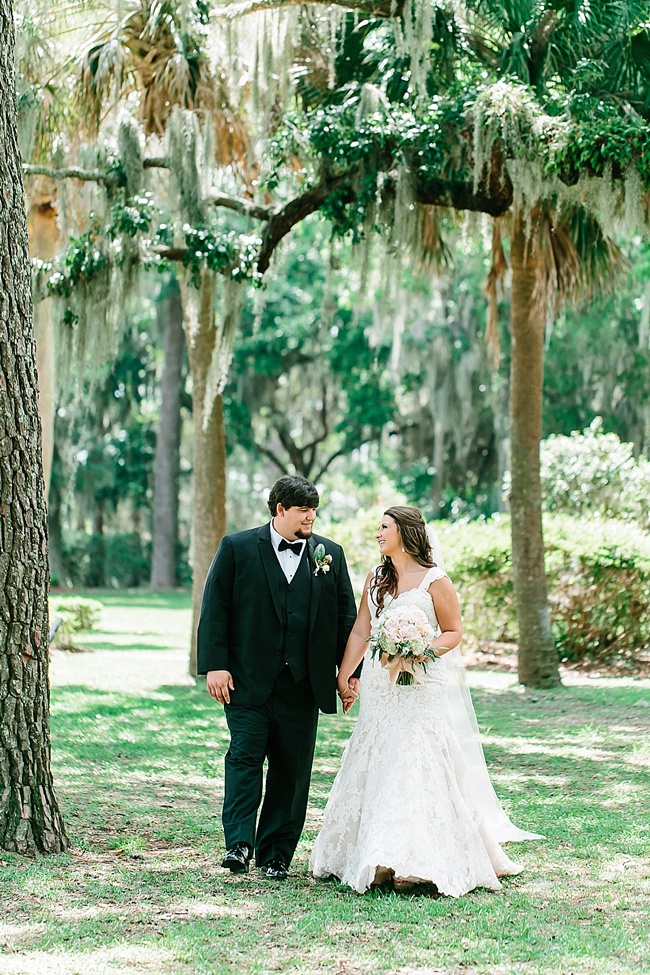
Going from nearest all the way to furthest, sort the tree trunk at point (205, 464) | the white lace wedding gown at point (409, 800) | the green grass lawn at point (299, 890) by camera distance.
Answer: the green grass lawn at point (299, 890), the white lace wedding gown at point (409, 800), the tree trunk at point (205, 464)

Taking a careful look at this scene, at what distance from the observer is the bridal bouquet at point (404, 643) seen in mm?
4664

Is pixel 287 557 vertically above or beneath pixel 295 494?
beneath

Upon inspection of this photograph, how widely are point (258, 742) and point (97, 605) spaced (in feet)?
41.0

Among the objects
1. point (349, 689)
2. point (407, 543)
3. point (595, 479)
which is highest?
point (595, 479)

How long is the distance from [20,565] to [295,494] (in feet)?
4.04

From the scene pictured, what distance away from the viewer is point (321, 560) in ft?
16.2

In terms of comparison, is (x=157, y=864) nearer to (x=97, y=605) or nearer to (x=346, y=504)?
(x=97, y=605)

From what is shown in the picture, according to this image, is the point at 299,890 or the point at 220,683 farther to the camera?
the point at 220,683

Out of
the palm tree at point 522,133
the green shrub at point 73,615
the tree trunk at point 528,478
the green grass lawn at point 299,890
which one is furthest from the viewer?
the green shrub at point 73,615

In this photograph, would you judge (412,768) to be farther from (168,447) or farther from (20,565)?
(168,447)

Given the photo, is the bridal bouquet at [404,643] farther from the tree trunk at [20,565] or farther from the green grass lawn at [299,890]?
the tree trunk at [20,565]

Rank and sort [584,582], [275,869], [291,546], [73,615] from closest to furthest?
[275,869], [291,546], [584,582], [73,615]

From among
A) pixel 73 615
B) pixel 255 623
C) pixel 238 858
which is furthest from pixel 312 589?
pixel 73 615

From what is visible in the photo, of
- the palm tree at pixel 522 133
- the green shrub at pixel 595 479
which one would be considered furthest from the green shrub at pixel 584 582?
the green shrub at pixel 595 479
